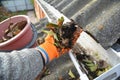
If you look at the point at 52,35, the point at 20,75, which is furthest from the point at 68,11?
the point at 20,75

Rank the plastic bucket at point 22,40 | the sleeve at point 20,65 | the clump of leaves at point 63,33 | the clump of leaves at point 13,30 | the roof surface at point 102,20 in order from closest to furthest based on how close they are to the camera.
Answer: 1. the sleeve at point 20,65
2. the roof surface at point 102,20
3. the clump of leaves at point 63,33
4. the plastic bucket at point 22,40
5. the clump of leaves at point 13,30

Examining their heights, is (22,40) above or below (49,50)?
above

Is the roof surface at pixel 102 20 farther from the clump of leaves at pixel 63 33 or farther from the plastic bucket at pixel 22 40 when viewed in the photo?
the plastic bucket at pixel 22 40

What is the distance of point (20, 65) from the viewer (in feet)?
5.74

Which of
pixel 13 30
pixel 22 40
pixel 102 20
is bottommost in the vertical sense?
pixel 102 20

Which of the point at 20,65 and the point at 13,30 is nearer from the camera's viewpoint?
the point at 20,65

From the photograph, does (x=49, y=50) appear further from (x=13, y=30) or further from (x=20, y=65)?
(x=13, y=30)

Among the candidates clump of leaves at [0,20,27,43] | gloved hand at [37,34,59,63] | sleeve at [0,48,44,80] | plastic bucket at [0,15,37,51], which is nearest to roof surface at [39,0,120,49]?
gloved hand at [37,34,59,63]

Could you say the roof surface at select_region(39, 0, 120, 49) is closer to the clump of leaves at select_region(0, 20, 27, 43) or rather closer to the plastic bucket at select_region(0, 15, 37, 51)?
the plastic bucket at select_region(0, 15, 37, 51)

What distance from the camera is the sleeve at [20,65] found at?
5.53 ft

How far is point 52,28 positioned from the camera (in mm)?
2107

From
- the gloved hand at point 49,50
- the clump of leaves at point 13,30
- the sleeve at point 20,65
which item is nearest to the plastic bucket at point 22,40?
the clump of leaves at point 13,30

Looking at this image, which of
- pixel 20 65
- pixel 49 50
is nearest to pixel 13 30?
pixel 49 50

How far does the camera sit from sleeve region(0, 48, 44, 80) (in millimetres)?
1685
